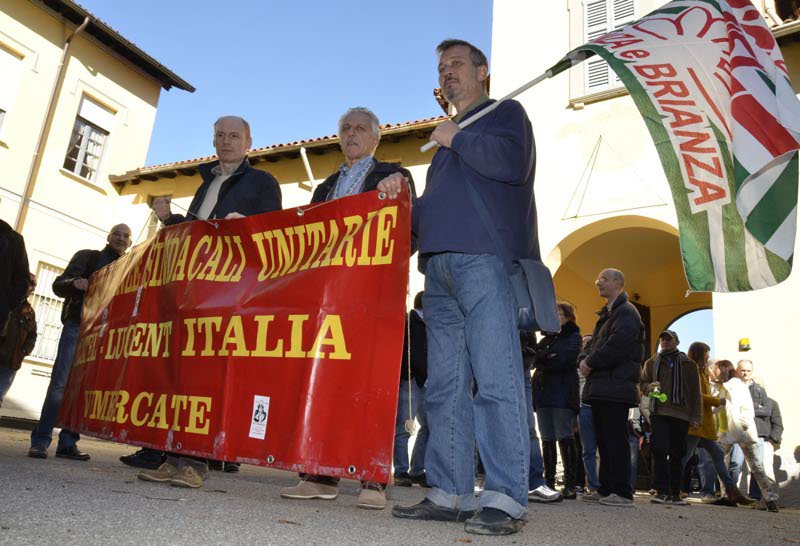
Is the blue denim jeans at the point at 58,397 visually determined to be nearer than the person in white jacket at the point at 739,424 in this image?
Yes

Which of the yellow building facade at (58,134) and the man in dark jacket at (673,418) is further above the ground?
the yellow building facade at (58,134)

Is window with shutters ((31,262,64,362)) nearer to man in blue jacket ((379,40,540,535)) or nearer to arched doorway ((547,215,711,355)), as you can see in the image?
arched doorway ((547,215,711,355))

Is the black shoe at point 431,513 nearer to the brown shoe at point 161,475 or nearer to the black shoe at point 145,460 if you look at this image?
the brown shoe at point 161,475

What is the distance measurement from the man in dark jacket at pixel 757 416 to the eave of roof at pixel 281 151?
5.65 m

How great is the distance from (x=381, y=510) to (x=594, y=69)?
10.1 metres

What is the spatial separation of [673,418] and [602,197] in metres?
5.10

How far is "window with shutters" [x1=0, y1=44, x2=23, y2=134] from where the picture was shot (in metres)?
15.0

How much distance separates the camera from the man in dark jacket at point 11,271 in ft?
14.7

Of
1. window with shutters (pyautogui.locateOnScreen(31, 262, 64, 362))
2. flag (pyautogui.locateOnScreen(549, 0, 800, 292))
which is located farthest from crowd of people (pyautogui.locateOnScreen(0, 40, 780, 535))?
window with shutters (pyautogui.locateOnScreen(31, 262, 64, 362))

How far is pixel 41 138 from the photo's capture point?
15.6m

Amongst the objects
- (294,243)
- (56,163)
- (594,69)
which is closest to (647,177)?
(594,69)

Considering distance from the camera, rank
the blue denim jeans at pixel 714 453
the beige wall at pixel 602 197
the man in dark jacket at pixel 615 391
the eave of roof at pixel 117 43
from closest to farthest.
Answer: the man in dark jacket at pixel 615 391 < the blue denim jeans at pixel 714 453 < the beige wall at pixel 602 197 < the eave of roof at pixel 117 43

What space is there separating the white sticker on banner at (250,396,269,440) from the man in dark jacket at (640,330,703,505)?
4.57 meters

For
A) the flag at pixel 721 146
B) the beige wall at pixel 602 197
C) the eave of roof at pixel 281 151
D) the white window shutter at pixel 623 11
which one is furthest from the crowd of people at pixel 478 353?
the white window shutter at pixel 623 11
